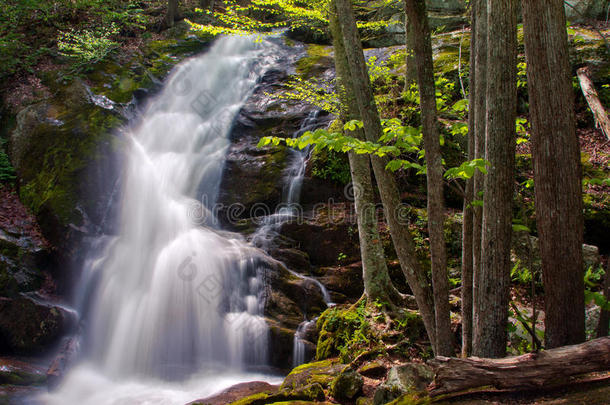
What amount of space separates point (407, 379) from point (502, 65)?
2.42m

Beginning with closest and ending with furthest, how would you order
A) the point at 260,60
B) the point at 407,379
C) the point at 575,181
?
the point at 575,181
the point at 407,379
the point at 260,60

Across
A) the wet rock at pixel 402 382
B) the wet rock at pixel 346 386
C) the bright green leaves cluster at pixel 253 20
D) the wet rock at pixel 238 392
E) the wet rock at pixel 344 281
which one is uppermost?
the bright green leaves cluster at pixel 253 20

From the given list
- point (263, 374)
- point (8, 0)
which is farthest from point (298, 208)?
Result: point (8, 0)

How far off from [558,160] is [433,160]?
74 cm

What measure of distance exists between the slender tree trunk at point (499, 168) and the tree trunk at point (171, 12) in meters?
17.6

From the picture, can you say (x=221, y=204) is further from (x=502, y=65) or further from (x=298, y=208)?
(x=502, y=65)

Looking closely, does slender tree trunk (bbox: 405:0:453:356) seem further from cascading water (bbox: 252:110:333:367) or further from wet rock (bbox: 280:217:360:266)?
wet rock (bbox: 280:217:360:266)

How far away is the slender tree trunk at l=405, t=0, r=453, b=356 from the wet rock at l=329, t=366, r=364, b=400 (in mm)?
1165

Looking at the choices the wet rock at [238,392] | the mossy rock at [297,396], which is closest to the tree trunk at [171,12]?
the wet rock at [238,392]

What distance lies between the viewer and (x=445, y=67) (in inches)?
399

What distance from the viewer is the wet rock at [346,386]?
3.46 m

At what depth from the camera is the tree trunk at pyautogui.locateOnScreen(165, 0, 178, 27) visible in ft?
54.1

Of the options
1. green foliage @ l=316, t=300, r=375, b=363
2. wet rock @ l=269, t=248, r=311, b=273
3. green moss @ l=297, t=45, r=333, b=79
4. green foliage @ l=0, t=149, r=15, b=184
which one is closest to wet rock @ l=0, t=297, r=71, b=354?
green foliage @ l=0, t=149, r=15, b=184

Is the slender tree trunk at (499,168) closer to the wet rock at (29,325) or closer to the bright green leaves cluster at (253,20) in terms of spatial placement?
the bright green leaves cluster at (253,20)
